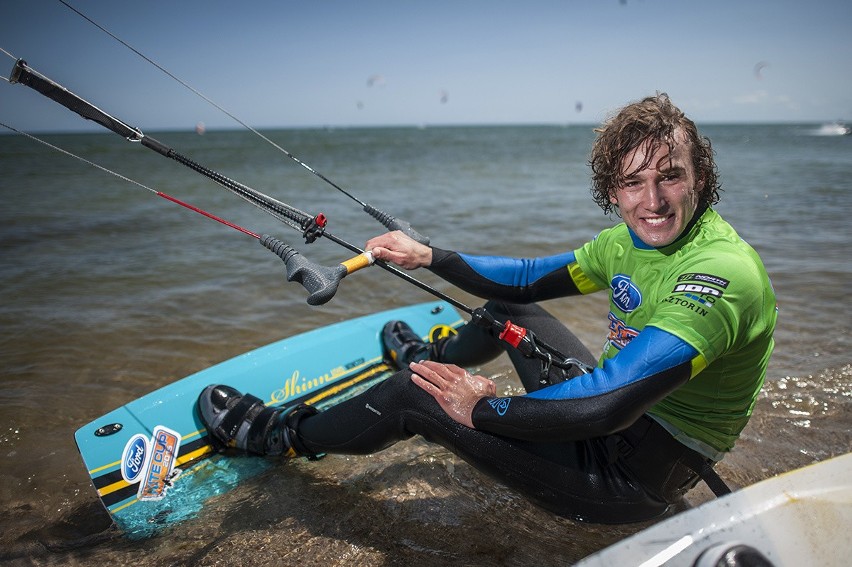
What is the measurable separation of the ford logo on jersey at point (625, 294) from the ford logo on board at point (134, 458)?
2.55 m

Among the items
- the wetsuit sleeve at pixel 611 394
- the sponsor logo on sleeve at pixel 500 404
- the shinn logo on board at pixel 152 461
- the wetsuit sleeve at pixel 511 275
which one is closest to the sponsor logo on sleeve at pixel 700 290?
the wetsuit sleeve at pixel 611 394

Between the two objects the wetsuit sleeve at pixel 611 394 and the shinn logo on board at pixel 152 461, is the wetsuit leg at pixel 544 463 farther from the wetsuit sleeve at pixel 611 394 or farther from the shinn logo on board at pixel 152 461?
the shinn logo on board at pixel 152 461

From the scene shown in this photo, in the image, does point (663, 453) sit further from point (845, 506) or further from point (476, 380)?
point (476, 380)

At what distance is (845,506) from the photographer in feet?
5.37

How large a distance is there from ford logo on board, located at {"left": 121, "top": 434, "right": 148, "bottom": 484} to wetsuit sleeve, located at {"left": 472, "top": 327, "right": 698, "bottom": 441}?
2.10 metres

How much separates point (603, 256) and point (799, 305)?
161 inches

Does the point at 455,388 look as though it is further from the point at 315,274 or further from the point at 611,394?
the point at 315,274

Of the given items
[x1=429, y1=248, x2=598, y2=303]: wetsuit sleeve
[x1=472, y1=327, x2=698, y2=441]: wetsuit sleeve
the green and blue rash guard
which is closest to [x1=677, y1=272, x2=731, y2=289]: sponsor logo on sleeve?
the green and blue rash guard

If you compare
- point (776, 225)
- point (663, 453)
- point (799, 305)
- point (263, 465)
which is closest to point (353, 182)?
point (776, 225)

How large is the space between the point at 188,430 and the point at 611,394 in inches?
97.3

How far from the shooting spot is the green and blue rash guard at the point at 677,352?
5.75 ft

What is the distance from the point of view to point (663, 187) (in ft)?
6.59

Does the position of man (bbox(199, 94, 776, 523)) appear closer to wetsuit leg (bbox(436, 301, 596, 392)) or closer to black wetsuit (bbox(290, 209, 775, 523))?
black wetsuit (bbox(290, 209, 775, 523))

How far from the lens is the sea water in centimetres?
259
